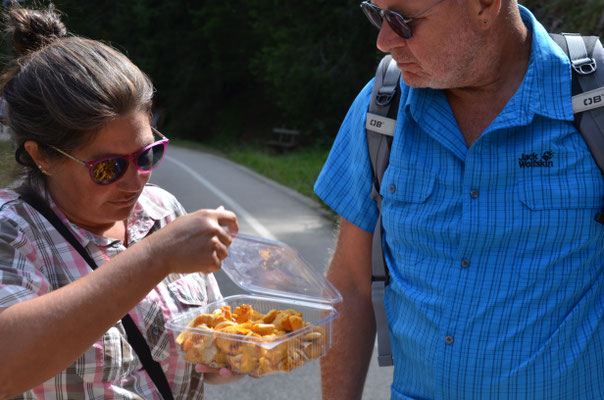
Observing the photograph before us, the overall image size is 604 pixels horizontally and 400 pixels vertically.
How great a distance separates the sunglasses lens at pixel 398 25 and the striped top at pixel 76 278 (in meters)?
1.09

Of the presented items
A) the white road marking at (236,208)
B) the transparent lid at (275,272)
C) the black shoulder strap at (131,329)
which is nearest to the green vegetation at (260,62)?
the white road marking at (236,208)

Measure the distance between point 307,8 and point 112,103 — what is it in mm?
25955

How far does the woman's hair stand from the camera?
224cm

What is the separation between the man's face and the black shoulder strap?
122 cm

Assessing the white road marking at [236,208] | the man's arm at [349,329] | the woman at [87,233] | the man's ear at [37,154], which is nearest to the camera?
the woman at [87,233]

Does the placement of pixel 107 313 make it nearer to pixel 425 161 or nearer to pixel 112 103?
pixel 112 103

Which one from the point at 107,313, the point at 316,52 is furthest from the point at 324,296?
the point at 316,52

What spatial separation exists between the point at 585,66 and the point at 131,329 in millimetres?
1612

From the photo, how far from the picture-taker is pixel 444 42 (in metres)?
2.39

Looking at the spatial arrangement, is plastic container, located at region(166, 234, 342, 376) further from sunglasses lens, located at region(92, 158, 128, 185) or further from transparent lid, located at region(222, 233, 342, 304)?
sunglasses lens, located at region(92, 158, 128, 185)

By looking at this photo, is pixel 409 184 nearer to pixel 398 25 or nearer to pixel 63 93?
pixel 398 25

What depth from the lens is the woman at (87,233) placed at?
1859 mm

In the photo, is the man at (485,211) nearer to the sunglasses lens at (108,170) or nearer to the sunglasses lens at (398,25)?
the sunglasses lens at (398,25)

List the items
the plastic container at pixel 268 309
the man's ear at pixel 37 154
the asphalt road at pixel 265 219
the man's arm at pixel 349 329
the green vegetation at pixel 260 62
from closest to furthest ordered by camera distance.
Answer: the plastic container at pixel 268 309
the man's ear at pixel 37 154
the man's arm at pixel 349 329
the asphalt road at pixel 265 219
the green vegetation at pixel 260 62
